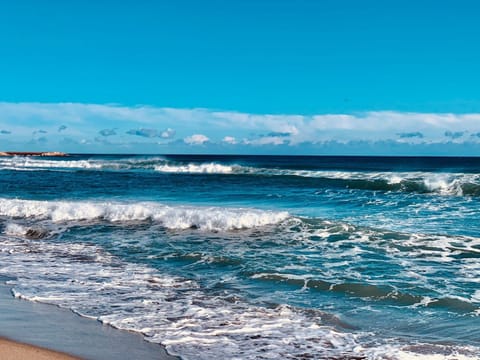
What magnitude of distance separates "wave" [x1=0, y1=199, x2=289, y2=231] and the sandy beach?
9.01 m

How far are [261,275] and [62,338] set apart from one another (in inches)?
153

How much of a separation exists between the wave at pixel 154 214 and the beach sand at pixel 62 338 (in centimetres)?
779

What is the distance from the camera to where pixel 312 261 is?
9.58 metres

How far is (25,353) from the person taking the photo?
4.69 meters

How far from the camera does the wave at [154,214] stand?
46.7ft

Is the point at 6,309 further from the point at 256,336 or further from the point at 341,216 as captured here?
the point at 341,216

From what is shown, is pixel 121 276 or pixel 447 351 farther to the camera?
pixel 121 276

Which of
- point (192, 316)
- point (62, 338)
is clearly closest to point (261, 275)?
point (192, 316)

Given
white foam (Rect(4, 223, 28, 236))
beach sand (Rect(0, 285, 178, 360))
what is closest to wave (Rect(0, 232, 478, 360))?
beach sand (Rect(0, 285, 178, 360))

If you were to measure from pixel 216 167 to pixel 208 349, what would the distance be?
146 ft

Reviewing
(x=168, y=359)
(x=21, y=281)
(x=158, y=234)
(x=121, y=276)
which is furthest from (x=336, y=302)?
(x=158, y=234)

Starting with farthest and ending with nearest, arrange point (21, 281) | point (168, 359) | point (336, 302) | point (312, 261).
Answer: point (312, 261), point (21, 281), point (336, 302), point (168, 359)

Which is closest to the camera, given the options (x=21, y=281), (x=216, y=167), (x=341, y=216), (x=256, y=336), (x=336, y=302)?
(x=256, y=336)

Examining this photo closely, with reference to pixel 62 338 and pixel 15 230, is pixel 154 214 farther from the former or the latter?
pixel 62 338
